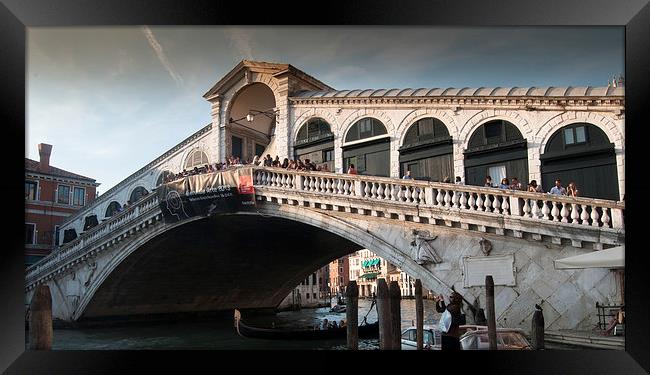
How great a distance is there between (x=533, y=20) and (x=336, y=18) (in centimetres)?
195

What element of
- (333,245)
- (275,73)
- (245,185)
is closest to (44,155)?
(245,185)

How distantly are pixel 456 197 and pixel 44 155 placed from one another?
648 cm

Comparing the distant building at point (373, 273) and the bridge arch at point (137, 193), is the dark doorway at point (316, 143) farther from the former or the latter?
the bridge arch at point (137, 193)

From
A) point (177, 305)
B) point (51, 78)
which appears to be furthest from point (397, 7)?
point (177, 305)

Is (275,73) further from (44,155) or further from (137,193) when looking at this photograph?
(137,193)

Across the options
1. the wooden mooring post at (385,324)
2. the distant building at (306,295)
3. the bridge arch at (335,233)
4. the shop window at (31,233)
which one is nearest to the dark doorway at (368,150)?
the bridge arch at (335,233)

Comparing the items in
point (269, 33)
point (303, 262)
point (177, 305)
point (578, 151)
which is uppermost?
point (269, 33)

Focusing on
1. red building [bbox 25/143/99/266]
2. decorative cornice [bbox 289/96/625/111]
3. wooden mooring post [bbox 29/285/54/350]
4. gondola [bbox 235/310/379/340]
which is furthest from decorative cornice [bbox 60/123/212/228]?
wooden mooring post [bbox 29/285/54/350]

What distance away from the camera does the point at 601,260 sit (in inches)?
241

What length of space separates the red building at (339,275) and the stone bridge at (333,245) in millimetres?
663

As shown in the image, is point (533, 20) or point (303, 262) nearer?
point (533, 20)

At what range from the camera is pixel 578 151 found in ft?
25.9

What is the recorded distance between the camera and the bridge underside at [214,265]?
502 inches
